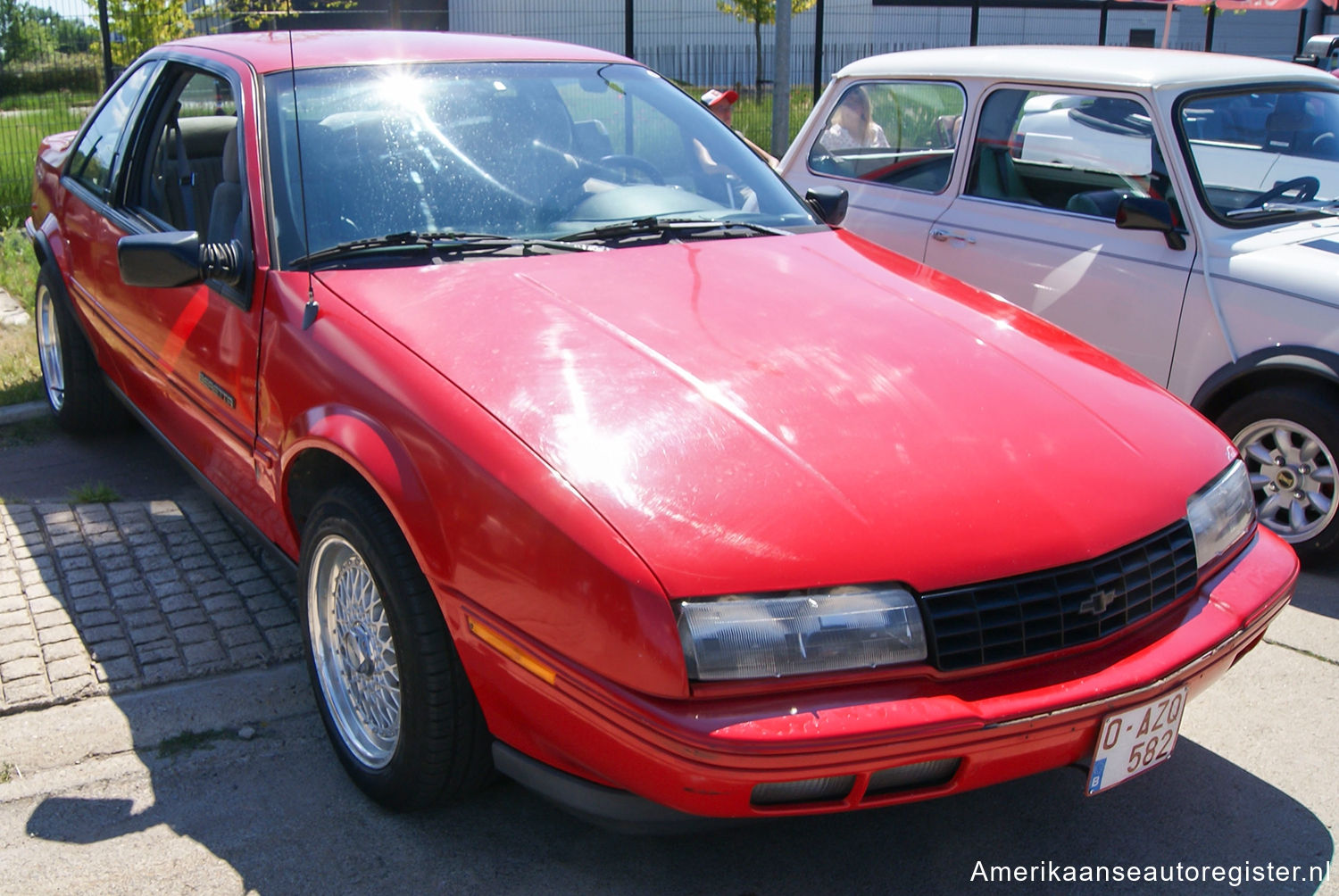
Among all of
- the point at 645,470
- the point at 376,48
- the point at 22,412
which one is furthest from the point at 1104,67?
the point at 22,412

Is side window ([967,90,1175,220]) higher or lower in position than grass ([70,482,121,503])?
higher

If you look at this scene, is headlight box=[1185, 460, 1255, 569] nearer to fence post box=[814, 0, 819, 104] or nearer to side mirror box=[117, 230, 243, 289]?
side mirror box=[117, 230, 243, 289]

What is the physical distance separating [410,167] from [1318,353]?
3155 mm

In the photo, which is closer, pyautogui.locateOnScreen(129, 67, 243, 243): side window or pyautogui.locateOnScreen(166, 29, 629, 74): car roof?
pyautogui.locateOnScreen(166, 29, 629, 74): car roof

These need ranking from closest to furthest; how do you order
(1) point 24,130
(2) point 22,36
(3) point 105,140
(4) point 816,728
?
(4) point 816,728 → (3) point 105,140 → (1) point 24,130 → (2) point 22,36

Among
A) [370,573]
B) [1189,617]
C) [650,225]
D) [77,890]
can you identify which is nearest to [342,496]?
[370,573]

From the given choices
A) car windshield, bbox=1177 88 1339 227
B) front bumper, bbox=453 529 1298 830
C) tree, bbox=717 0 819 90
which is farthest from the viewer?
tree, bbox=717 0 819 90

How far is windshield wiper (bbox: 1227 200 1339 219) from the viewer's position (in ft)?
15.3

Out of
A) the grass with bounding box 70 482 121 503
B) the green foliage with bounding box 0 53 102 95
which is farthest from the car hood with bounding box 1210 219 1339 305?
the green foliage with bounding box 0 53 102 95

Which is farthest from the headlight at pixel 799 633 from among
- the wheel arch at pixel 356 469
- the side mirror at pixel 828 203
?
the side mirror at pixel 828 203

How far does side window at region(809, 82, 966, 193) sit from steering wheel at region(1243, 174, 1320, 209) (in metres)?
1.31

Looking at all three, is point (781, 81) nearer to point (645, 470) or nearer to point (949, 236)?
point (949, 236)

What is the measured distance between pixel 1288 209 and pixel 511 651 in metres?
3.89

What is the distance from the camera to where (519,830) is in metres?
2.88
